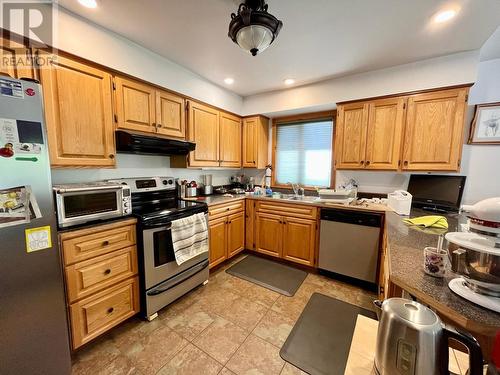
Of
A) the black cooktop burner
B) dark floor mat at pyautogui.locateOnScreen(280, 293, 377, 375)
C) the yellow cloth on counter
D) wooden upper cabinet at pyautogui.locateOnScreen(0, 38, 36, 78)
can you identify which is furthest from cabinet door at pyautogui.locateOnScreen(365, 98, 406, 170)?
wooden upper cabinet at pyautogui.locateOnScreen(0, 38, 36, 78)

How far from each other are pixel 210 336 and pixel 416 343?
1.59m

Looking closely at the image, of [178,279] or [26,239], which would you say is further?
[178,279]

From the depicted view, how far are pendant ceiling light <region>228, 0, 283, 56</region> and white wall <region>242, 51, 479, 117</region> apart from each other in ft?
5.18

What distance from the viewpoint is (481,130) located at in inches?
86.3

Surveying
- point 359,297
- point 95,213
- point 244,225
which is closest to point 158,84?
point 95,213

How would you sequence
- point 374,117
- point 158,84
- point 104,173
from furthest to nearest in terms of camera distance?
point 374,117, point 158,84, point 104,173

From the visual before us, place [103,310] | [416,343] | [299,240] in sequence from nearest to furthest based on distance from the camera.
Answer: [416,343]
[103,310]
[299,240]

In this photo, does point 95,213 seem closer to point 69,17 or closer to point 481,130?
point 69,17

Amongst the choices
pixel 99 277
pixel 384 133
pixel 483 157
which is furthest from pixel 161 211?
pixel 483 157

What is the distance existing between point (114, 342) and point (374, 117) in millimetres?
3409

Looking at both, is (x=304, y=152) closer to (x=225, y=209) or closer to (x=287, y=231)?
(x=287, y=231)

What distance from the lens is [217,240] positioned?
8.46 feet

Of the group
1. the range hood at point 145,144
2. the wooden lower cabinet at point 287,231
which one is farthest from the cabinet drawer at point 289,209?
the range hood at point 145,144

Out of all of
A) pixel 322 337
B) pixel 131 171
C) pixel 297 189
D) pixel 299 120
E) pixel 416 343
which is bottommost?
pixel 322 337
